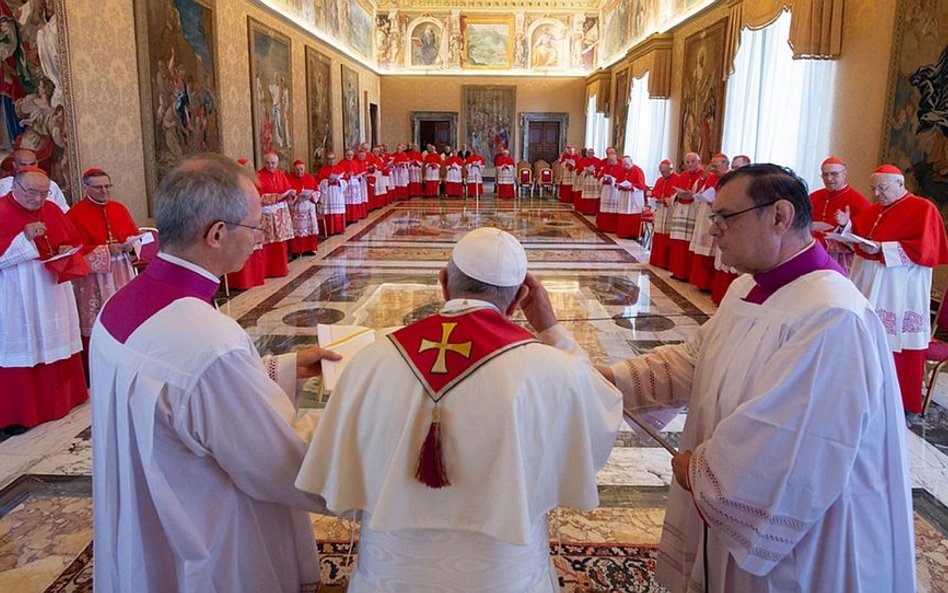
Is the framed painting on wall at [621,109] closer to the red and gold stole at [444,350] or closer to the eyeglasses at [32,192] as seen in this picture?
the eyeglasses at [32,192]

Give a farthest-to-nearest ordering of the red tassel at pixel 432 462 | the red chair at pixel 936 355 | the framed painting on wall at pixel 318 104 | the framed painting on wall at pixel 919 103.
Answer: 1. the framed painting on wall at pixel 318 104
2. the framed painting on wall at pixel 919 103
3. the red chair at pixel 936 355
4. the red tassel at pixel 432 462

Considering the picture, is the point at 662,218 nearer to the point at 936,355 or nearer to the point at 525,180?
the point at 936,355

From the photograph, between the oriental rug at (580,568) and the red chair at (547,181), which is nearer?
Result: the oriental rug at (580,568)

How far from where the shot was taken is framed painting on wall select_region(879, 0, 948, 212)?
254 inches

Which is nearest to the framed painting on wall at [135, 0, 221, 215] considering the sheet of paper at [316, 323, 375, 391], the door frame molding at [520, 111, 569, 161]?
the sheet of paper at [316, 323, 375, 391]

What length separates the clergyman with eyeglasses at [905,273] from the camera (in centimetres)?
500

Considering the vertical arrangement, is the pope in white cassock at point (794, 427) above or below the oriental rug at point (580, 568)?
above

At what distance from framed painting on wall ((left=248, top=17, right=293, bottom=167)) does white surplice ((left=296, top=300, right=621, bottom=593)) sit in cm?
1163

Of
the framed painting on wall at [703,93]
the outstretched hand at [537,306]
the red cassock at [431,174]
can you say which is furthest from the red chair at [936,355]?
the red cassock at [431,174]

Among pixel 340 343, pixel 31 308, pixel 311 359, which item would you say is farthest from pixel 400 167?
pixel 311 359

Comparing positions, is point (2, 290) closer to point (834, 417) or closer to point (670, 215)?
point (834, 417)

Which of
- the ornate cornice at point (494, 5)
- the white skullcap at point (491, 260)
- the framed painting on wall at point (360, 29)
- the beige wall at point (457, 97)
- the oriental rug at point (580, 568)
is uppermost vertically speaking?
the ornate cornice at point (494, 5)

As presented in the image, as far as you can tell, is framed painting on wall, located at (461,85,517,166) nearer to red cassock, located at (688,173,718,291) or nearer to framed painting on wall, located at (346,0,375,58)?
framed painting on wall, located at (346,0,375,58)

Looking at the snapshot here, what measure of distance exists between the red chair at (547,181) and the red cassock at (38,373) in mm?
21661
